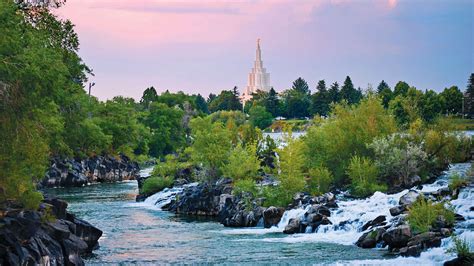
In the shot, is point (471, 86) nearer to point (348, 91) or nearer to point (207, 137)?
point (348, 91)

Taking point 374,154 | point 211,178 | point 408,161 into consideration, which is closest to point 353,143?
point 374,154

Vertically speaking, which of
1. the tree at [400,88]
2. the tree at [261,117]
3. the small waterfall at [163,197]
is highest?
the tree at [400,88]

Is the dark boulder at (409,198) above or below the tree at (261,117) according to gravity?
below

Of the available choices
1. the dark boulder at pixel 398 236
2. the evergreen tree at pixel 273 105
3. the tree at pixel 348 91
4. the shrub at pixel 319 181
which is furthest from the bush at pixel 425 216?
the evergreen tree at pixel 273 105

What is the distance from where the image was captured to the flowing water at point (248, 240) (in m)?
36.6

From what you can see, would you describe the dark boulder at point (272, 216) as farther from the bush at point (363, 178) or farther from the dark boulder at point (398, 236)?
the dark boulder at point (398, 236)

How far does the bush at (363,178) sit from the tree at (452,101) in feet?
243

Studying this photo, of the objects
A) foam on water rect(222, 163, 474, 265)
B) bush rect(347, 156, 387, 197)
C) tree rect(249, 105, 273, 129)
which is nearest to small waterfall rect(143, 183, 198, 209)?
foam on water rect(222, 163, 474, 265)

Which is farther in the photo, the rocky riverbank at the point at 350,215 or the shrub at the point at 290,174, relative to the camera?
the shrub at the point at 290,174

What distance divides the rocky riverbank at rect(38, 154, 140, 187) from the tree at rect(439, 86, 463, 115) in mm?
53427

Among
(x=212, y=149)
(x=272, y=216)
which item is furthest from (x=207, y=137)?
(x=272, y=216)

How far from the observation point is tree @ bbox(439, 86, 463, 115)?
124m

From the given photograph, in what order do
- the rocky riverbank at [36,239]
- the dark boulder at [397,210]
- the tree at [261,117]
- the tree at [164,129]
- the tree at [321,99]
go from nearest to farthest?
the rocky riverbank at [36,239], the dark boulder at [397,210], the tree at [164,129], the tree at [321,99], the tree at [261,117]

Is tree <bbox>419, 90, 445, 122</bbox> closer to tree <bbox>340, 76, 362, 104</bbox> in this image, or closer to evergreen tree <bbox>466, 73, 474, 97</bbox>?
evergreen tree <bbox>466, 73, 474, 97</bbox>
